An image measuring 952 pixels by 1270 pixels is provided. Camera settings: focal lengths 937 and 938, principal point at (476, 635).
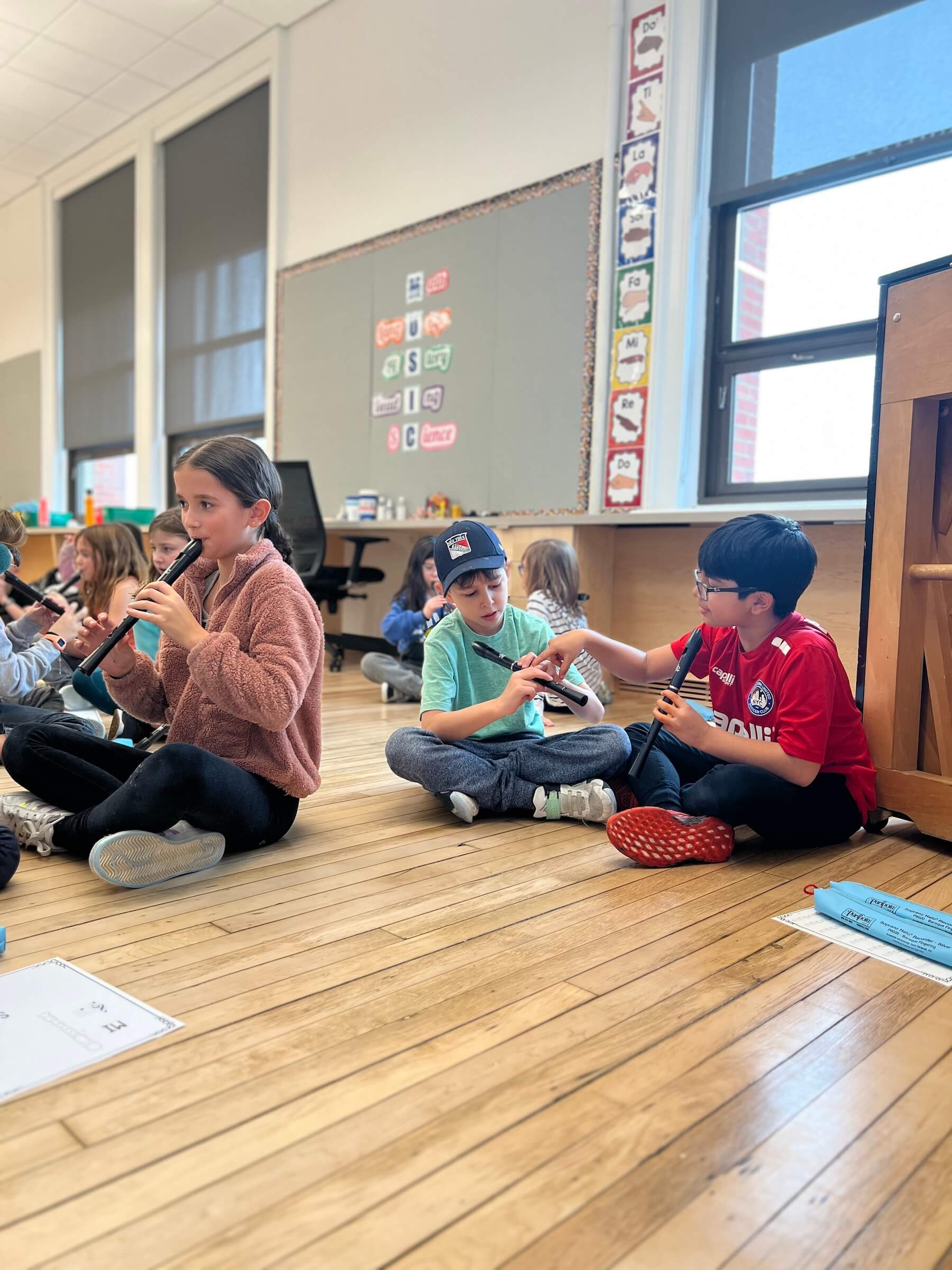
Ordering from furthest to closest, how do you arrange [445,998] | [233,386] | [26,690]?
1. [233,386]
2. [26,690]
3. [445,998]

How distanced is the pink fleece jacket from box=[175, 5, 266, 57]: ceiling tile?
488 cm

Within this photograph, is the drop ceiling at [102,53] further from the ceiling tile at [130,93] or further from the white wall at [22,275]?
the white wall at [22,275]

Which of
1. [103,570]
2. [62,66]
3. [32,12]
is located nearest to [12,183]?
[62,66]

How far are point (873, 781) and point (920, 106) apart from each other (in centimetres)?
240

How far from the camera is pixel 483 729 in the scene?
2029 millimetres

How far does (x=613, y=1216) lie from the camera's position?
726mm

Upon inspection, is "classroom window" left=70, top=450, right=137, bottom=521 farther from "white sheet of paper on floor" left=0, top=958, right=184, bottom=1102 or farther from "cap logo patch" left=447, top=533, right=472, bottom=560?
"white sheet of paper on floor" left=0, top=958, right=184, bottom=1102

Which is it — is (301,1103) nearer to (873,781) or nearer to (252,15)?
(873,781)

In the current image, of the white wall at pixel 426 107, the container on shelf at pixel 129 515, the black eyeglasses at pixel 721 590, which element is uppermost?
the white wall at pixel 426 107

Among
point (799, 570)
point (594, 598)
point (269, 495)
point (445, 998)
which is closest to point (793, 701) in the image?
point (799, 570)

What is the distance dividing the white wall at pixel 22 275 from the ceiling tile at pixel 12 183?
0.05 m

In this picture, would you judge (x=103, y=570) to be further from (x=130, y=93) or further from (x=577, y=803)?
(x=130, y=93)

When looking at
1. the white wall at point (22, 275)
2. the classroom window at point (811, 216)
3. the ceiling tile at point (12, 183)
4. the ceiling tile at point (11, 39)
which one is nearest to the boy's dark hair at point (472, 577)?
the classroom window at point (811, 216)

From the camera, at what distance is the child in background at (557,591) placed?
3.28 meters
